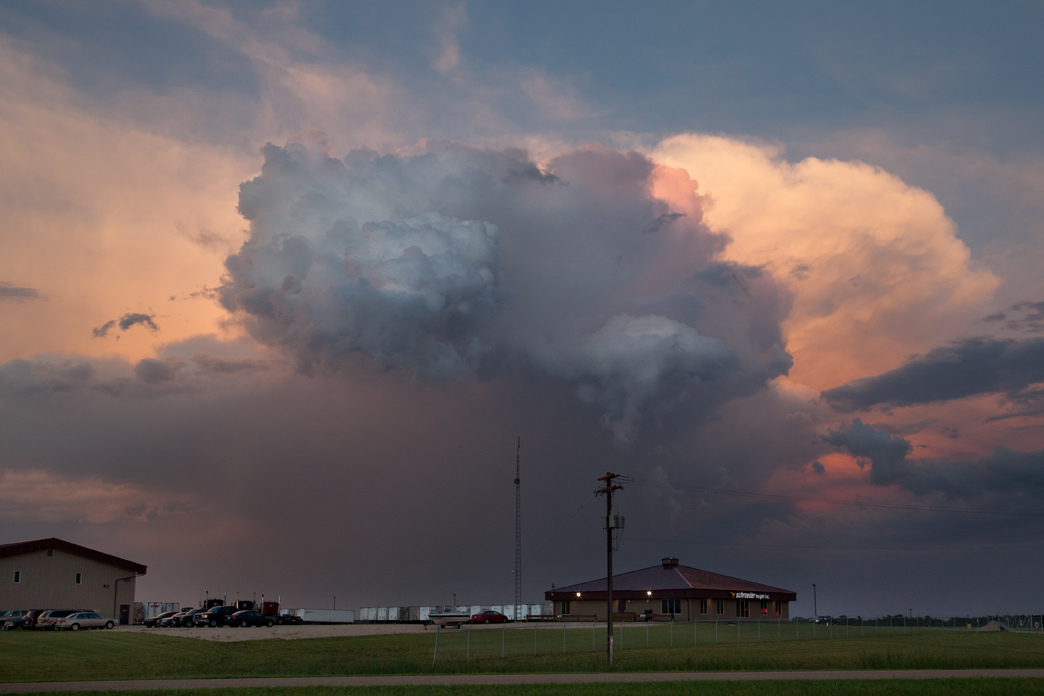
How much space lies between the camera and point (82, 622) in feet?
213

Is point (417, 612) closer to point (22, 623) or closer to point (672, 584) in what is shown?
point (672, 584)

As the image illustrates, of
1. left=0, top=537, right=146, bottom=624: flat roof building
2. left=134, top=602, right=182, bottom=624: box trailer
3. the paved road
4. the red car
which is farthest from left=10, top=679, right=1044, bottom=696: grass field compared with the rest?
left=134, top=602, right=182, bottom=624: box trailer

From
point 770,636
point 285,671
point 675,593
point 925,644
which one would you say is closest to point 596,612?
point 675,593

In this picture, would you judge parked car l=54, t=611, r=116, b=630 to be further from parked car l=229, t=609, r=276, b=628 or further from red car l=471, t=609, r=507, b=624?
red car l=471, t=609, r=507, b=624

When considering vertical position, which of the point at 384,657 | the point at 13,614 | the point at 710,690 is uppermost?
the point at 710,690

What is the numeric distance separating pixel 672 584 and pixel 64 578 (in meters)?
64.2

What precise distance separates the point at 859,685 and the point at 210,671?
27325mm

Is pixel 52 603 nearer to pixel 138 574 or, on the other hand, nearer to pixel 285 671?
pixel 138 574

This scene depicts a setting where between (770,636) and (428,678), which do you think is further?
(770,636)

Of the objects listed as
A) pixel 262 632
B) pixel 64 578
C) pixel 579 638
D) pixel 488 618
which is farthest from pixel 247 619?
pixel 579 638

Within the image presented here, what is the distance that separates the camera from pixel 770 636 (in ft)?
250

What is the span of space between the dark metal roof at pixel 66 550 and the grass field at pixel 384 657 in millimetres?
15971

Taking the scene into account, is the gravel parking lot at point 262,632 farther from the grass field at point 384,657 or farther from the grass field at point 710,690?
the grass field at point 710,690

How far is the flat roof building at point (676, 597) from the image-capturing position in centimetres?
→ 10019
